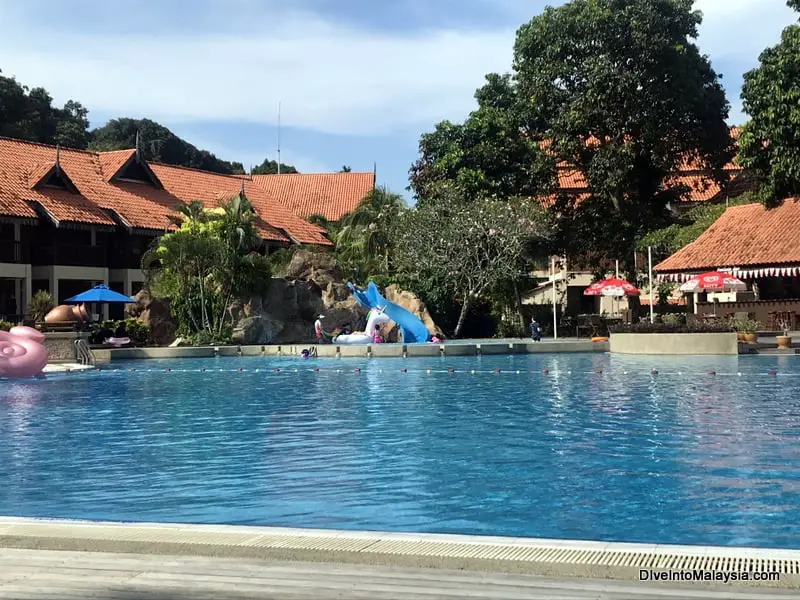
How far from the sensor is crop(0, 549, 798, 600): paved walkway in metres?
4.75

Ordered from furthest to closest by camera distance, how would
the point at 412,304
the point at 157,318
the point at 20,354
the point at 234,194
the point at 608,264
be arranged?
the point at 234,194, the point at 608,264, the point at 412,304, the point at 157,318, the point at 20,354

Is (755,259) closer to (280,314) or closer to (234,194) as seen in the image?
(280,314)

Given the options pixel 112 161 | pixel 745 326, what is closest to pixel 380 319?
pixel 745 326

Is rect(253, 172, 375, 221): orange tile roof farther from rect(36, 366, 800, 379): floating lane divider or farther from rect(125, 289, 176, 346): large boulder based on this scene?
rect(36, 366, 800, 379): floating lane divider

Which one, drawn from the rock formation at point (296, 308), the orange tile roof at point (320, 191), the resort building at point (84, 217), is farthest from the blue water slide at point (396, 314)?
the orange tile roof at point (320, 191)

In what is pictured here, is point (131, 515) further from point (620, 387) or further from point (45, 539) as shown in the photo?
point (620, 387)

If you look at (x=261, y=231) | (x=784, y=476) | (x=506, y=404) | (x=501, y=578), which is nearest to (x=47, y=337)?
(x=506, y=404)

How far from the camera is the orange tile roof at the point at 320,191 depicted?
59.5 meters

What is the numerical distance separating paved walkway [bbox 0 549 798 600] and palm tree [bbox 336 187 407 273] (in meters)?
35.6

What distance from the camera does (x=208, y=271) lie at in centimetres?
3453

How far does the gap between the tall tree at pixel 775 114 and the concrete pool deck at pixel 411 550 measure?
30247mm

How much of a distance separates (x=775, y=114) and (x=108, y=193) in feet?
90.3

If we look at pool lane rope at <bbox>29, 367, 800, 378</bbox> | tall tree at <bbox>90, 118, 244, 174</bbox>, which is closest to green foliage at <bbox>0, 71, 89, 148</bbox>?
tall tree at <bbox>90, 118, 244, 174</bbox>

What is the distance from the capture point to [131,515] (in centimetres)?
795
